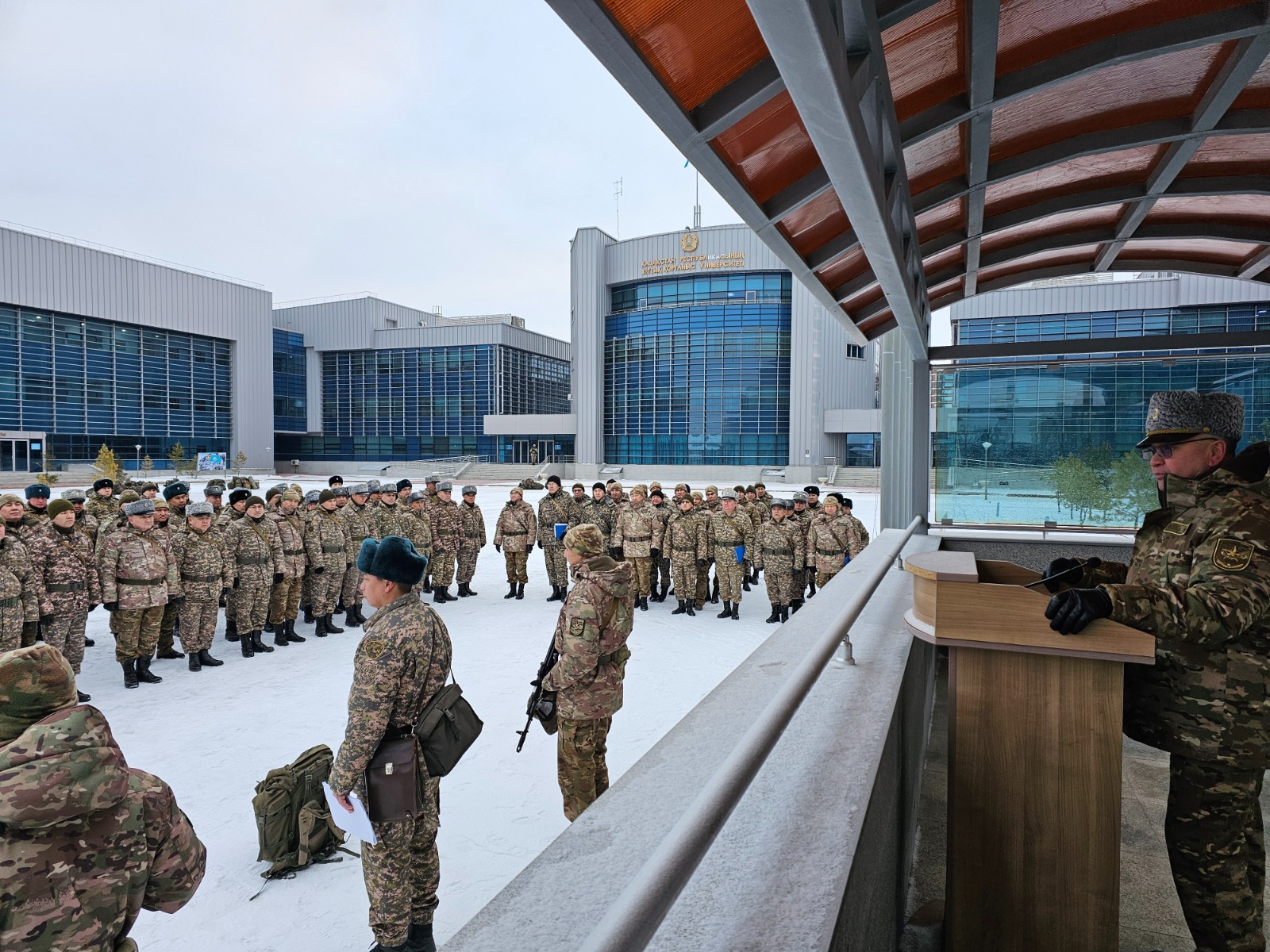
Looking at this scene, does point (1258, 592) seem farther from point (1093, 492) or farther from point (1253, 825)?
point (1093, 492)

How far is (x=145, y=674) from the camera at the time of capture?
6719 mm

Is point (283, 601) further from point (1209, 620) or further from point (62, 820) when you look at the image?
point (1209, 620)

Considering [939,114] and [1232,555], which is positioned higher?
[939,114]

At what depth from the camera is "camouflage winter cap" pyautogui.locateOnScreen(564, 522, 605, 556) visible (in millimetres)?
3826

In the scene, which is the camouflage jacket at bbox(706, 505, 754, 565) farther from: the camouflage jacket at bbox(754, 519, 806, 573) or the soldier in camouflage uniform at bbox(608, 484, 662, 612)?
the soldier in camouflage uniform at bbox(608, 484, 662, 612)

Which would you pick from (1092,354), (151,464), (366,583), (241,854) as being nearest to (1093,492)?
(1092,354)

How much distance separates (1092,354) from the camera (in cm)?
628

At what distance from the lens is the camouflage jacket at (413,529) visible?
32.4ft

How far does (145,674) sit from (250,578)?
4.62 feet

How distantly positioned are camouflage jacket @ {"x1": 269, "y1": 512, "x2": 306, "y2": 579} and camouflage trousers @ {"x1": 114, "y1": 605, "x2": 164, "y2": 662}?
1.46 m

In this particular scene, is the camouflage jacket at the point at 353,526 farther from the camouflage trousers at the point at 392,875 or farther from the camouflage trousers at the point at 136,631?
the camouflage trousers at the point at 392,875

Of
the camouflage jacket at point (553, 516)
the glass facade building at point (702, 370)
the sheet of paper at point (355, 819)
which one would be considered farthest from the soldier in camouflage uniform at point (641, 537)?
the glass facade building at point (702, 370)

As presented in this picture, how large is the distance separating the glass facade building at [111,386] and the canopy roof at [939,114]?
167 feet

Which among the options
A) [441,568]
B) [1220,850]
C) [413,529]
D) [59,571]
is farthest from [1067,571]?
[441,568]
